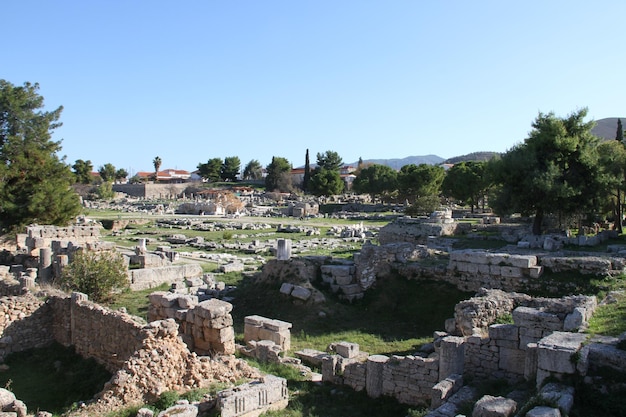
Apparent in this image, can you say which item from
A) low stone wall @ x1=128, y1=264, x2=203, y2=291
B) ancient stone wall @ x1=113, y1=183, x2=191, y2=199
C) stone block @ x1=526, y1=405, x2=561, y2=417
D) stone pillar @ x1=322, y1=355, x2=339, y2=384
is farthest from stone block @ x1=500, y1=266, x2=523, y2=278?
ancient stone wall @ x1=113, y1=183, x2=191, y2=199

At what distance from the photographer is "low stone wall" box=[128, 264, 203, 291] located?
20.2m

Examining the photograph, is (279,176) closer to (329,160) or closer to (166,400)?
(329,160)

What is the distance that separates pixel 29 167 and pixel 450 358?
93.2 feet

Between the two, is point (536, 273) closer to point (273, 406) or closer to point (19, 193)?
point (273, 406)

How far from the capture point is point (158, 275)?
823 inches

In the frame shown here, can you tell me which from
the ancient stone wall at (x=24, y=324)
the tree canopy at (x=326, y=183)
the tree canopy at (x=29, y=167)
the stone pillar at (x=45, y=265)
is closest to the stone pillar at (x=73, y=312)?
the ancient stone wall at (x=24, y=324)

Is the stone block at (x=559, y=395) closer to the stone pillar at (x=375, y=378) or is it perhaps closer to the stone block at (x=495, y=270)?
the stone pillar at (x=375, y=378)

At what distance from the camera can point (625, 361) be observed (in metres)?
6.67

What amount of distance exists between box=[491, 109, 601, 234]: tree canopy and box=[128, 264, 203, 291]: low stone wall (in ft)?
50.8

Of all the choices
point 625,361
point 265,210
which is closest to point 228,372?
point 625,361

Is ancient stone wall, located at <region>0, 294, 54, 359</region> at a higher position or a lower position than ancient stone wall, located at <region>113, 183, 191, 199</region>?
lower

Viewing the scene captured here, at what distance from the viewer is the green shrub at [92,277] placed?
16.5 metres

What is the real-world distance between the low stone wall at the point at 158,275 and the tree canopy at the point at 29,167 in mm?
12538

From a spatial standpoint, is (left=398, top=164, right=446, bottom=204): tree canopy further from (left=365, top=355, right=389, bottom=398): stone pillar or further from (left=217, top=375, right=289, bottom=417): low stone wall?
(left=217, top=375, right=289, bottom=417): low stone wall
